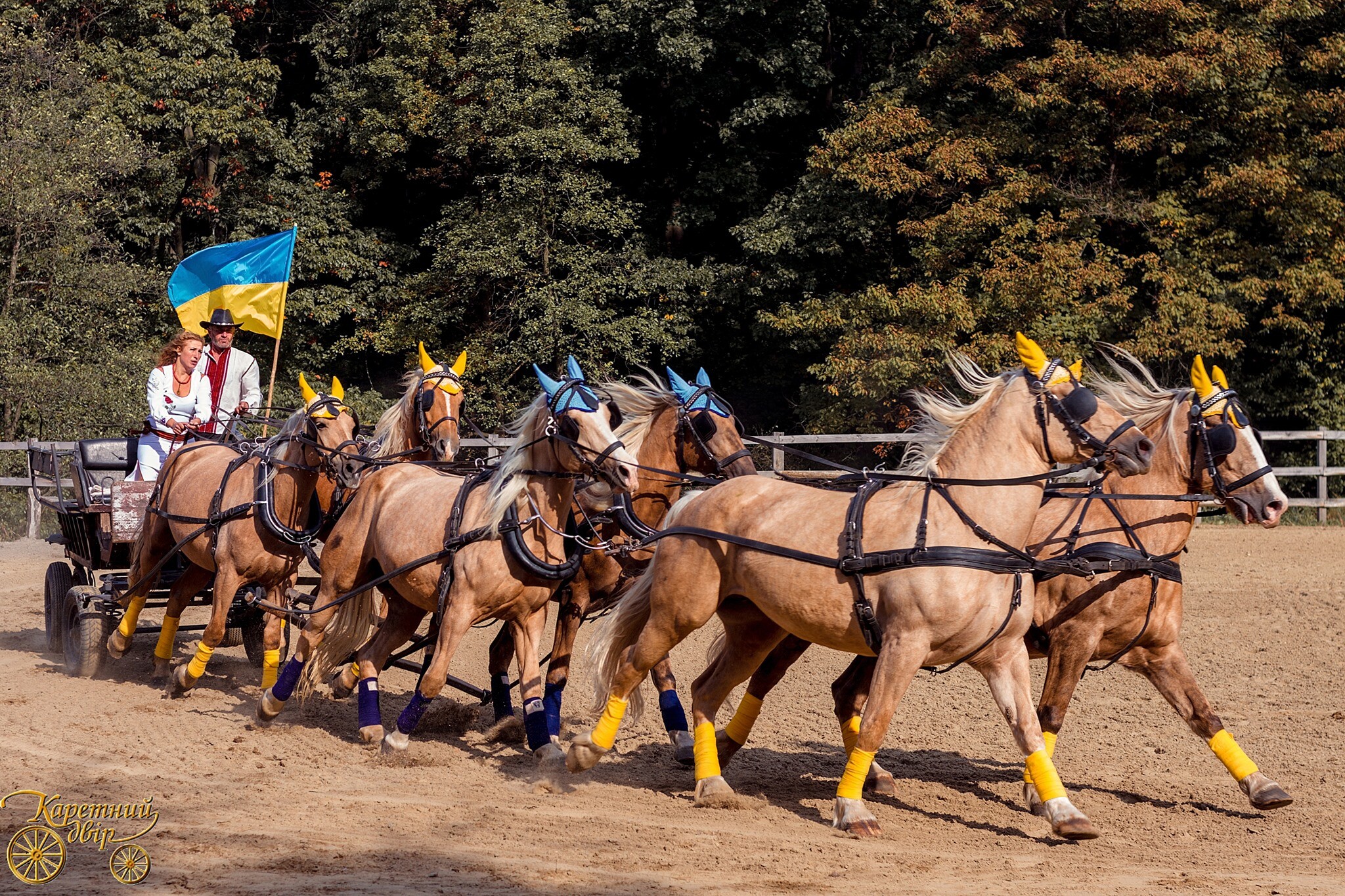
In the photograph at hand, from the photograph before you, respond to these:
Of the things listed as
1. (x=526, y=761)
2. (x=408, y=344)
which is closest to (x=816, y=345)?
(x=408, y=344)

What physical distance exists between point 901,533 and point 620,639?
1770mm

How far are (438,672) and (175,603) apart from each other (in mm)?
3473

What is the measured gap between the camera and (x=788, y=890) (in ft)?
16.7

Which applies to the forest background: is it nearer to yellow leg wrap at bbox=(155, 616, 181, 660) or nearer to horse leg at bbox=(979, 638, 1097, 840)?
yellow leg wrap at bbox=(155, 616, 181, 660)

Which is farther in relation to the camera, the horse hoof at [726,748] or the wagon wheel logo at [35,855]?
the horse hoof at [726,748]

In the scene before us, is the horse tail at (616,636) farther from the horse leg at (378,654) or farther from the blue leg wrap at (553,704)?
the horse leg at (378,654)

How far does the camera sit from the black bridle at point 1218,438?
22.2 ft

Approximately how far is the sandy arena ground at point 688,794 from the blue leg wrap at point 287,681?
0.86ft

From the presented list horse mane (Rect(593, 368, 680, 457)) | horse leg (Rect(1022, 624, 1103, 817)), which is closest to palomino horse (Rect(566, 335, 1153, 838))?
horse leg (Rect(1022, 624, 1103, 817))

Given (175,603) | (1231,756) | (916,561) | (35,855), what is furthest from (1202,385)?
(175,603)

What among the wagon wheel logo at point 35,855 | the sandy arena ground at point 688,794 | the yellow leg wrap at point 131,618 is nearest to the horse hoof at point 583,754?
the sandy arena ground at point 688,794

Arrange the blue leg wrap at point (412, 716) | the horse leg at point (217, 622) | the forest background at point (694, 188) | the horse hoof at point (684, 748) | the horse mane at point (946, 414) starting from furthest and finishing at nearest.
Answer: the forest background at point (694, 188), the horse leg at point (217, 622), the horse hoof at point (684, 748), the blue leg wrap at point (412, 716), the horse mane at point (946, 414)

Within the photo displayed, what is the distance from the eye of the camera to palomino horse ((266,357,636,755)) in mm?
7004

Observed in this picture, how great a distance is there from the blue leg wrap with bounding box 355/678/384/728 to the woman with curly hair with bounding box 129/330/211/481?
127 inches
